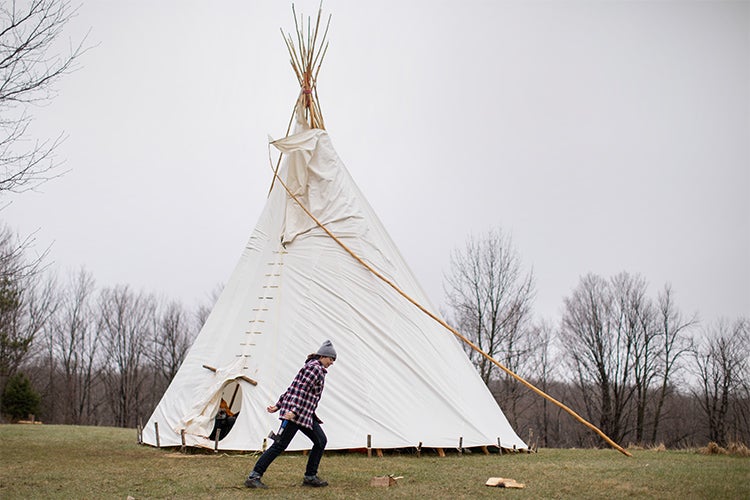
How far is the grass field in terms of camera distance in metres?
5.38

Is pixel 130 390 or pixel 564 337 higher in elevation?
pixel 564 337

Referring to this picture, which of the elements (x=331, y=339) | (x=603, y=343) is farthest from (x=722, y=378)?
(x=331, y=339)

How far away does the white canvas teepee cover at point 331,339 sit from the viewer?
27.2ft

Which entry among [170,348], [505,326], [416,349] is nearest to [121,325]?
[170,348]

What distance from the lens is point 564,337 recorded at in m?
30.8

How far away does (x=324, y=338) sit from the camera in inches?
354

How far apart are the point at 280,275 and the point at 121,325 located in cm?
3016

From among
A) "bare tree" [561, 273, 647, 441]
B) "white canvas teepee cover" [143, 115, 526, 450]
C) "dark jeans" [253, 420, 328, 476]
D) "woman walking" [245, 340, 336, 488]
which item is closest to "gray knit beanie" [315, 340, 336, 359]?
"woman walking" [245, 340, 336, 488]

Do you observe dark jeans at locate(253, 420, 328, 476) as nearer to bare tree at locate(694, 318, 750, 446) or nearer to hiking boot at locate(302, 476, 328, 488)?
hiking boot at locate(302, 476, 328, 488)

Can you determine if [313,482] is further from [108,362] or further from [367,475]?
[108,362]

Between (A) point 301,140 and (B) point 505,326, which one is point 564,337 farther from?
(A) point 301,140

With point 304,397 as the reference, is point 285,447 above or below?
below

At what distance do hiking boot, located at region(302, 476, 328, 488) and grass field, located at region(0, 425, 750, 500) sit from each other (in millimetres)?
72

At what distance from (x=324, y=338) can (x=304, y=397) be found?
3221mm
